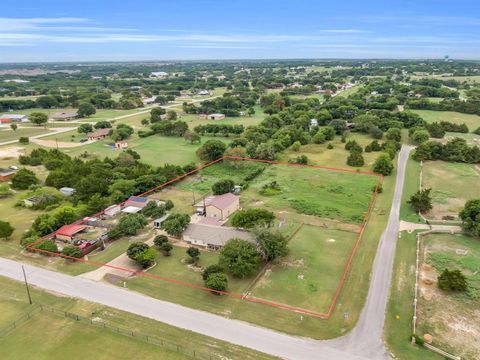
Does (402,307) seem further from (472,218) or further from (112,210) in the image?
(112,210)

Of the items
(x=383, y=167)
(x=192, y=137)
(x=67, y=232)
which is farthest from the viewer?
(x=192, y=137)

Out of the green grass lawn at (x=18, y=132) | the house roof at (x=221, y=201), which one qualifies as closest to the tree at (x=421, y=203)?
the house roof at (x=221, y=201)

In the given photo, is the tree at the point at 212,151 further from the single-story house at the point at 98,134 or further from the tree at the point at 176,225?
the single-story house at the point at 98,134

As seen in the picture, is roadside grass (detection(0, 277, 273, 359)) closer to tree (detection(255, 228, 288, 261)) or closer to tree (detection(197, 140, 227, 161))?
tree (detection(255, 228, 288, 261))

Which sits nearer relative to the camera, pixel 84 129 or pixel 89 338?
pixel 89 338

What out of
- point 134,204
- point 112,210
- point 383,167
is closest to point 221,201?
point 134,204

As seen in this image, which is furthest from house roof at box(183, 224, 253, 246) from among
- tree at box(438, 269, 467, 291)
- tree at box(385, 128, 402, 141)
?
tree at box(385, 128, 402, 141)

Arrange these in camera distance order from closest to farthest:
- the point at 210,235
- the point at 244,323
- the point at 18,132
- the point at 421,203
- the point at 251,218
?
the point at 244,323
the point at 210,235
the point at 251,218
the point at 421,203
the point at 18,132
